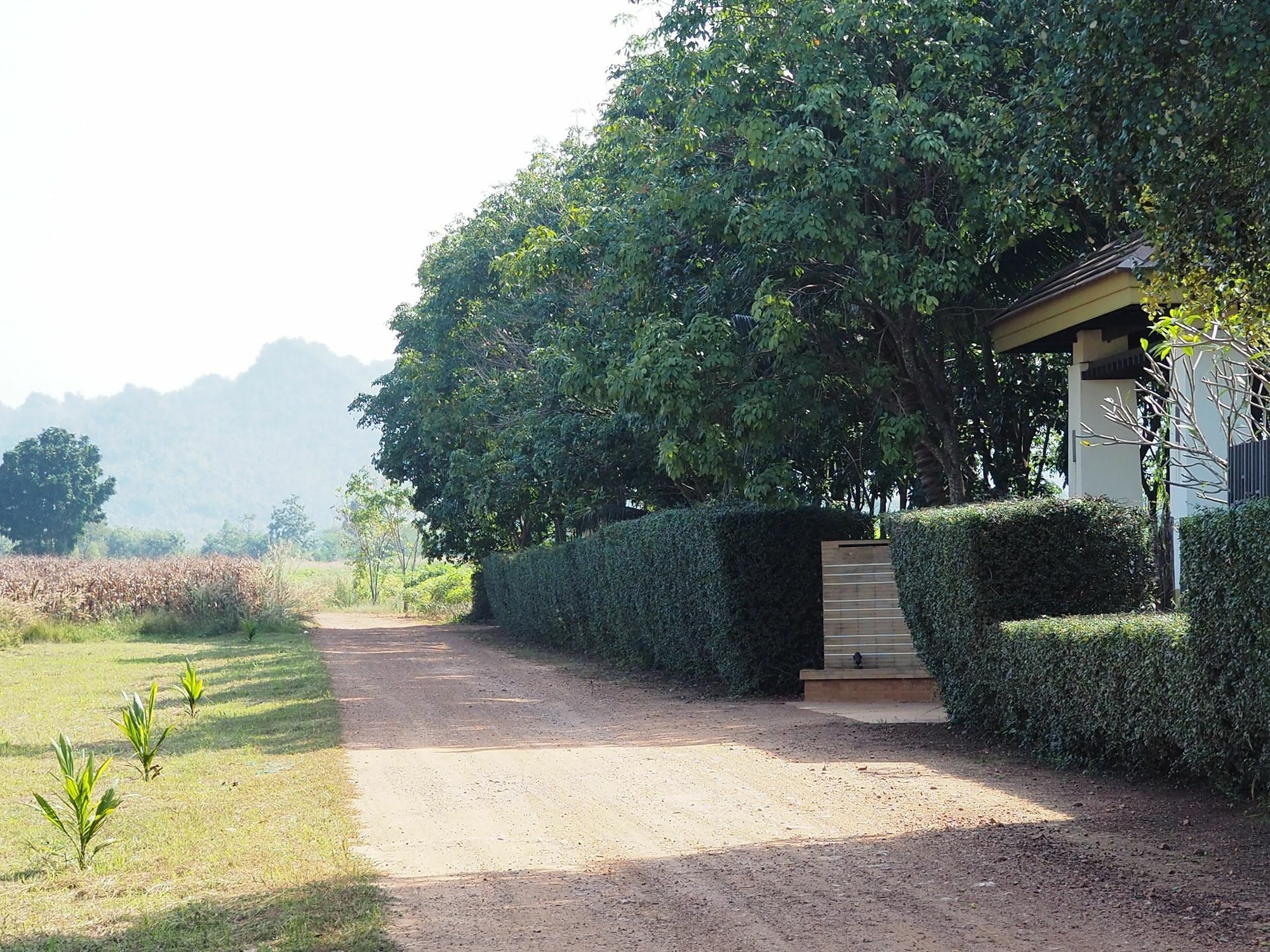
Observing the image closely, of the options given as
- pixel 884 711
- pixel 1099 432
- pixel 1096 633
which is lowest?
pixel 884 711

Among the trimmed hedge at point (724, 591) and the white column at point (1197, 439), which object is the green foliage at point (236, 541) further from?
the white column at point (1197, 439)

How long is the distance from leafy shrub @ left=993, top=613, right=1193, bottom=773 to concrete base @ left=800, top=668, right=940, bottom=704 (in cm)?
411

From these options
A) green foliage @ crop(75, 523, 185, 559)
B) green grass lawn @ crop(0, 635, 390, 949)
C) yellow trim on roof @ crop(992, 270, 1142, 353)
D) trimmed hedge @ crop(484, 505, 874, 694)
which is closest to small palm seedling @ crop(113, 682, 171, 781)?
green grass lawn @ crop(0, 635, 390, 949)

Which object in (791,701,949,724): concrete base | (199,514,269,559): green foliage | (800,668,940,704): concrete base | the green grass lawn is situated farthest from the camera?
(199,514,269,559): green foliage

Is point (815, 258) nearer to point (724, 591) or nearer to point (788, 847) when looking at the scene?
point (724, 591)

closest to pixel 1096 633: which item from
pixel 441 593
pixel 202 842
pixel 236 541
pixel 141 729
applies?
pixel 202 842

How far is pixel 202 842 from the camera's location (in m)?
7.75

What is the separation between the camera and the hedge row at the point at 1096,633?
729cm

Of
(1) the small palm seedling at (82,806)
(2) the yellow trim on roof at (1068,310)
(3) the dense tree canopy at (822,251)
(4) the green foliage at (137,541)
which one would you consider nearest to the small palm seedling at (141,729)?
(1) the small palm seedling at (82,806)

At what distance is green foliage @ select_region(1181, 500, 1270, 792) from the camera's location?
7043 mm

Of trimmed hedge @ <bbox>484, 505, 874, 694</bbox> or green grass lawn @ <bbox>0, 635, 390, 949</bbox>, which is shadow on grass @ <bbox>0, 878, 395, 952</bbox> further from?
trimmed hedge @ <bbox>484, 505, 874, 694</bbox>

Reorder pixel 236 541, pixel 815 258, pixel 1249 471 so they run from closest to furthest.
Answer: pixel 1249 471 < pixel 815 258 < pixel 236 541

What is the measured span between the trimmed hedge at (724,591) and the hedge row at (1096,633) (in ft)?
11.0

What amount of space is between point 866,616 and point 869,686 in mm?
839
